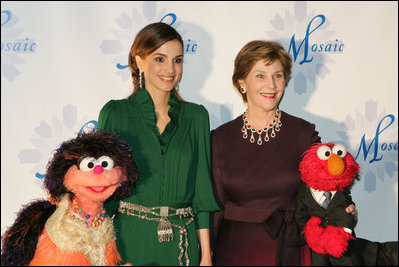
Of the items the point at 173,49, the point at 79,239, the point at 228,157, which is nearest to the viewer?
the point at 79,239

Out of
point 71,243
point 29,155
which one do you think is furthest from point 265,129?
point 29,155

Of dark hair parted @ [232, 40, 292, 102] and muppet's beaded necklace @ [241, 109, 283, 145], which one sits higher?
dark hair parted @ [232, 40, 292, 102]

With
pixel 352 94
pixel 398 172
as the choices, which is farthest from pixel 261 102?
pixel 398 172

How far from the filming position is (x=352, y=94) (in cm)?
276

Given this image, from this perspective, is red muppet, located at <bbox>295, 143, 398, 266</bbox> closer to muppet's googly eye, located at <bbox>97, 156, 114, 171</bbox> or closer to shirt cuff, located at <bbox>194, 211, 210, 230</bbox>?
shirt cuff, located at <bbox>194, 211, 210, 230</bbox>

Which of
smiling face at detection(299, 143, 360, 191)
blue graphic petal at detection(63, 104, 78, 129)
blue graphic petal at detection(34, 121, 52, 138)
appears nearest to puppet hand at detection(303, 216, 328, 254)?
smiling face at detection(299, 143, 360, 191)

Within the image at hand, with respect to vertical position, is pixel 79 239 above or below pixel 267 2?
below

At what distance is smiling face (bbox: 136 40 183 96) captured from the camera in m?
2.05

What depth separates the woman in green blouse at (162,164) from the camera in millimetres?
1950

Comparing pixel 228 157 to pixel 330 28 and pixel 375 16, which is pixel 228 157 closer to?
pixel 330 28

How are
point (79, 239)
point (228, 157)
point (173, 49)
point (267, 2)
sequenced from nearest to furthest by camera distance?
point (79, 239) → point (173, 49) → point (228, 157) → point (267, 2)

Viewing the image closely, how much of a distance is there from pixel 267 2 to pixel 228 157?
1.15 m

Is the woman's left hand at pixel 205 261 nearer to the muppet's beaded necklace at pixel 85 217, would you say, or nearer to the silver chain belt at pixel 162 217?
the silver chain belt at pixel 162 217

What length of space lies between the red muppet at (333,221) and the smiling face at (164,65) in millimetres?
761
